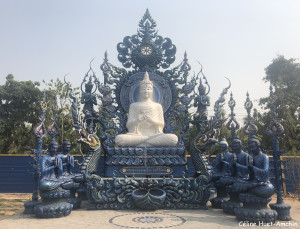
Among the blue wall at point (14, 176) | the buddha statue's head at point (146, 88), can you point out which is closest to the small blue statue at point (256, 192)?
the buddha statue's head at point (146, 88)

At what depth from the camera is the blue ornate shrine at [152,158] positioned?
261 inches

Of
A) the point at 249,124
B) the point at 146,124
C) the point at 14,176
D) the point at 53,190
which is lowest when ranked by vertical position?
the point at 14,176

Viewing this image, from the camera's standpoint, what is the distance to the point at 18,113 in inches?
765

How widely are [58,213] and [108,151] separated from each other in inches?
115

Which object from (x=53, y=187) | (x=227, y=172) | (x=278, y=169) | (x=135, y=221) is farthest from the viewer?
(x=227, y=172)

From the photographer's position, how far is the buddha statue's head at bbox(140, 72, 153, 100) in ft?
33.6

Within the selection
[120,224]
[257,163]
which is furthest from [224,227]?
[120,224]

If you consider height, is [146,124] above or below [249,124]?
above

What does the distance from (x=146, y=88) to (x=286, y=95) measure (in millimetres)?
14235

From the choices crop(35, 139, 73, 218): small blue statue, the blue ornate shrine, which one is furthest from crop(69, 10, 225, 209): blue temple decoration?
crop(35, 139, 73, 218): small blue statue

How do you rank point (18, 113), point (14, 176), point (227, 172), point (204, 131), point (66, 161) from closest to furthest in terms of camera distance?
point (66, 161) → point (227, 172) → point (204, 131) → point (14, 176) → point (18, 113)

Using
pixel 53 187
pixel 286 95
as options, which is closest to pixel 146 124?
pixel 53 187

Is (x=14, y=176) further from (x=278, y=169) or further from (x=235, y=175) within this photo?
(x=278, y=169)

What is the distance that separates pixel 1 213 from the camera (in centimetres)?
874
